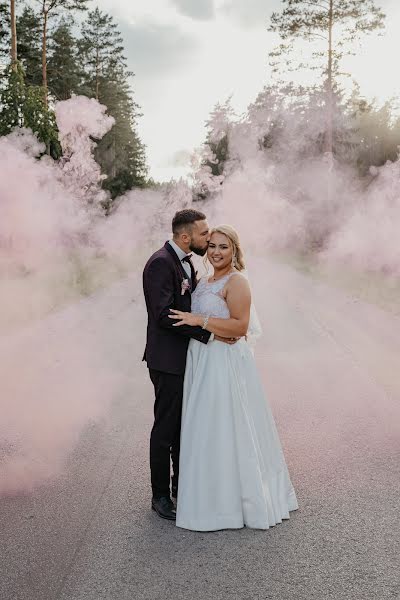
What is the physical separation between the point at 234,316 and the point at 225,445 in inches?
35.7

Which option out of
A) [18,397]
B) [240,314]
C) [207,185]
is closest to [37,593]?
[240,314]

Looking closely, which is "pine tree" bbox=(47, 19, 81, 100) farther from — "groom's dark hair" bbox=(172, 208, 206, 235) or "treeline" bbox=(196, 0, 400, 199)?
"groom's dark hair" bbox=(172, 208, 206, 235)

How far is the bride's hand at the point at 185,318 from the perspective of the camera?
14.1ft

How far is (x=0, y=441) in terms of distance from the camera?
5938mm

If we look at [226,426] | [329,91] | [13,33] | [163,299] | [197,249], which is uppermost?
[13,33]

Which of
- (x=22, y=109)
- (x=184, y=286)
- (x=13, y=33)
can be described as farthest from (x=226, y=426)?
(x=13, y=33)

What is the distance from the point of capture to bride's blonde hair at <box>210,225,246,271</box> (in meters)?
4.43

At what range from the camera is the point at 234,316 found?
442 cm

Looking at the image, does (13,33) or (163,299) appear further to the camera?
(13,33)

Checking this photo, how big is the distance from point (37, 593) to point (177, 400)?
5.33ft

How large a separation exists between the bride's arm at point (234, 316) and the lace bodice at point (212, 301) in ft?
0.18

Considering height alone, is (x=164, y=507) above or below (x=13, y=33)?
below

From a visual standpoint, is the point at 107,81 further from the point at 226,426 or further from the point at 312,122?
the point at 226,426

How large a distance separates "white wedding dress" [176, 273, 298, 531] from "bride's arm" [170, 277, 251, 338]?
87mm
